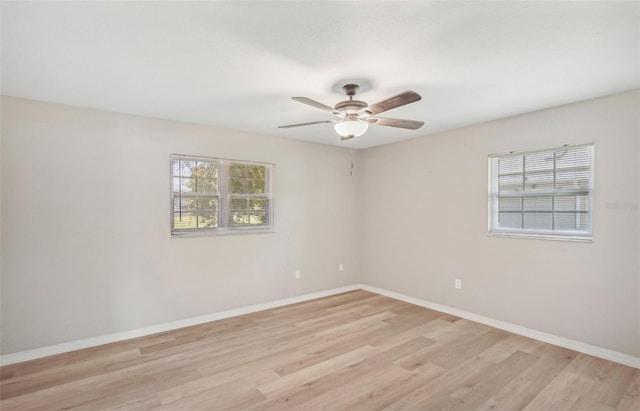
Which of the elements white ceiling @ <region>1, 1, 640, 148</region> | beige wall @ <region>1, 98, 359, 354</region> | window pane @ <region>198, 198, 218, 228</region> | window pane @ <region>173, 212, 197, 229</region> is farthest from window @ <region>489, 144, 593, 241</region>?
window pane @ <region>173, 212, 197, 229</region>

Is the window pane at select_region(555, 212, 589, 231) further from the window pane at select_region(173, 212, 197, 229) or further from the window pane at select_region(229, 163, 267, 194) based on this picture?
the window pane at select_region(173, 212, 197, 229)

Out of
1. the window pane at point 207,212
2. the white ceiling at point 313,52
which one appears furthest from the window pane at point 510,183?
the window pane at point 207,212

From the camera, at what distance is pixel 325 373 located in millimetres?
2635

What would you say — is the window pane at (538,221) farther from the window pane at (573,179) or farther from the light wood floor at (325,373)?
the light wood floor at (325,373)

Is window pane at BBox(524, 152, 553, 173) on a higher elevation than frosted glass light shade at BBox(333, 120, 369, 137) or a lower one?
lower

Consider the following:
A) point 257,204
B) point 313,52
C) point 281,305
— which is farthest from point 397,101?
point 281,305

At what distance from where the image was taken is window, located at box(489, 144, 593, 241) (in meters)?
3.08

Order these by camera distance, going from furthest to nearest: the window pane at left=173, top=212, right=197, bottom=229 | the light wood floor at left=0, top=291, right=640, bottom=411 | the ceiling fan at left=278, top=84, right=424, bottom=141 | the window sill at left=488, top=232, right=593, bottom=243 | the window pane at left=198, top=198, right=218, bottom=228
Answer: the window pane at left=198, top=198, right=218, bottom=228
the window pane at left=173, top=212, right=197, bottom=229
the window sill at left=488, top=232, right=593, bottom=243
the ceiling fan at left=278, top=84, right=424, bottom=141
the light wood floor at left=0, top=291, right=640, bottom=411

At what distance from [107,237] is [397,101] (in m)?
3.20

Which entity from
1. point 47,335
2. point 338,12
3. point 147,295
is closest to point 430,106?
point 338,12

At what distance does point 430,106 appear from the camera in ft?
10.3

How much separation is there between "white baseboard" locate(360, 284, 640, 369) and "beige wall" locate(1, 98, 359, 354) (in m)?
2.10

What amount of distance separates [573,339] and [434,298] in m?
1.56

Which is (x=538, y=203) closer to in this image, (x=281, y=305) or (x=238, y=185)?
(x=281, y=305)
